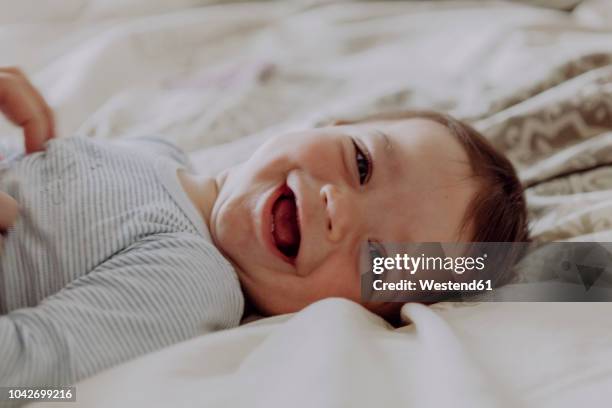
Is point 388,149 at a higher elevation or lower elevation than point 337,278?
higher

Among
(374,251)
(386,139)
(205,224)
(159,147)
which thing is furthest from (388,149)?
(159,147)

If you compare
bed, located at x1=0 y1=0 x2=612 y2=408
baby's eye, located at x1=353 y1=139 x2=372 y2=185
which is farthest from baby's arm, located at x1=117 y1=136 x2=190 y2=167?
baby's eye, located at x1=353 y1=139 x2=372 y2=185

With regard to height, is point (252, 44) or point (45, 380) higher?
point (252, 44)

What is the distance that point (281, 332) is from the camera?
599 millimetres

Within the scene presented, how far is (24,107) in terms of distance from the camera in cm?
82

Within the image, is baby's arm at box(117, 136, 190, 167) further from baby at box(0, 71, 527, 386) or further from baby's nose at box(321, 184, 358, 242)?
baby's nose at box(321, 184, 358, 242)

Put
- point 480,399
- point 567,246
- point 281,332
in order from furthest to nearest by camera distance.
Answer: point 567,246, point 281,332, point 480,399

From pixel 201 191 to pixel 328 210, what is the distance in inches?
7.8

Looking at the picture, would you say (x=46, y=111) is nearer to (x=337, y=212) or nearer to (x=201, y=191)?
(x=201, y=191)

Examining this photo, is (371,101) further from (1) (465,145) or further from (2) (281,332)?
(2) (281,332)

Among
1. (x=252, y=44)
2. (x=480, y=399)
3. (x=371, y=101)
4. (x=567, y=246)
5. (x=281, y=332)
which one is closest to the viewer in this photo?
(x=480, y=399)

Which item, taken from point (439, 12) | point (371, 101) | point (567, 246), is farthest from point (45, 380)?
point (439, 12)

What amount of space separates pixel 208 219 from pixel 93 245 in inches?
6.9

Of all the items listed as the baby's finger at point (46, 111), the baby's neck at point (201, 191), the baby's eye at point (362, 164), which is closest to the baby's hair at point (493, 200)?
the baby's eye at point (362, 164)
